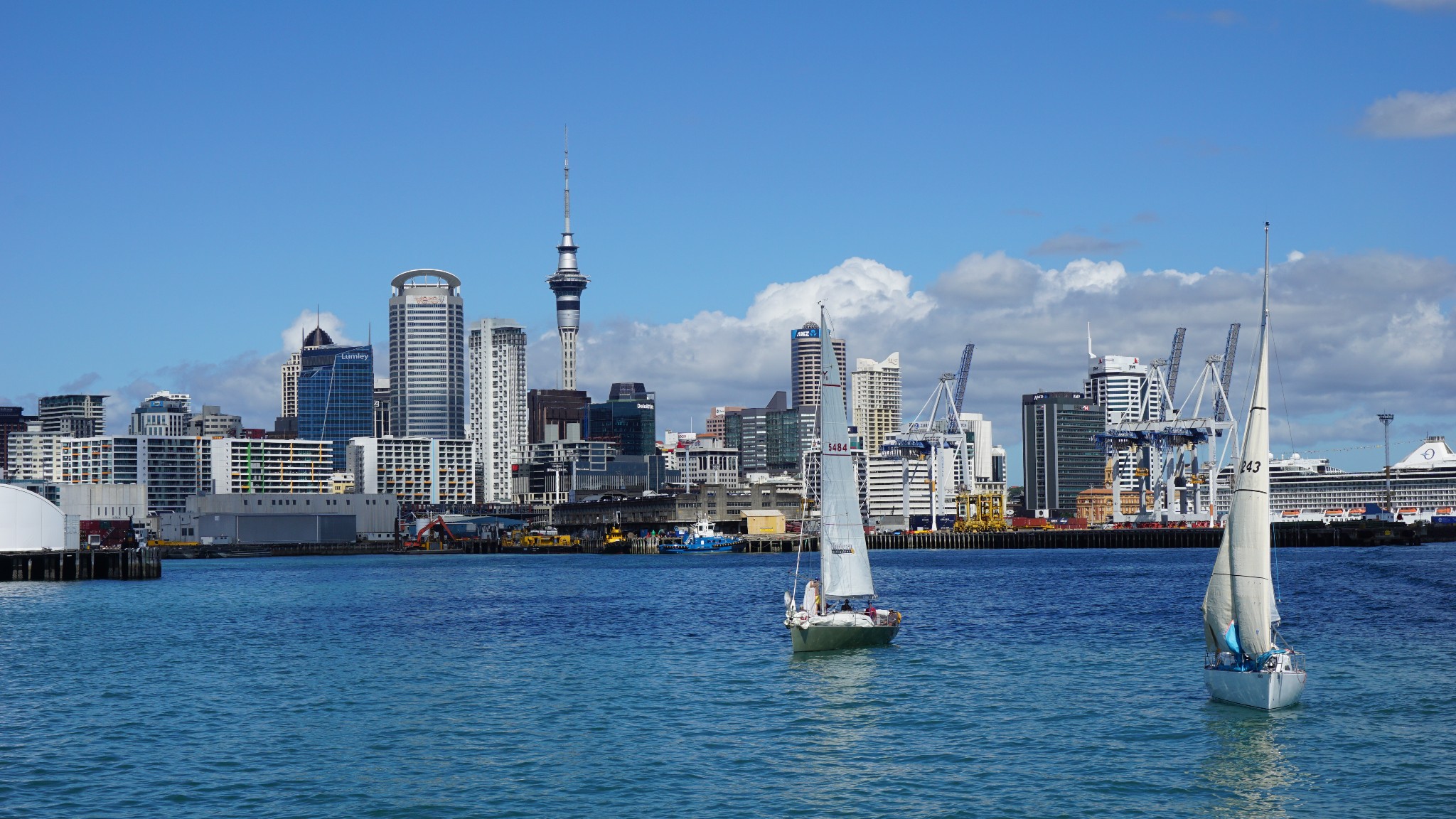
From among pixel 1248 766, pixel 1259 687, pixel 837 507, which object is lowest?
pixel 1248 766

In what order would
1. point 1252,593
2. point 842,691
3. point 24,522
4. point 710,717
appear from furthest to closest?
point 24,522 → point 842,691 → point 710,717 → point 1252,593

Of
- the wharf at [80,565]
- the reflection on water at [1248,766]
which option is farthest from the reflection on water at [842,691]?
the wharf at [80,565]

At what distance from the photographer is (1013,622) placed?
68.9m

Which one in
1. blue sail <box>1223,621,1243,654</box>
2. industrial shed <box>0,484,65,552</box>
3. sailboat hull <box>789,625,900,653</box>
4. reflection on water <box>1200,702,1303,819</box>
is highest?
industrial shed <box>0,484,65,552</box>

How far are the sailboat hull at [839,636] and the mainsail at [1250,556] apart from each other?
1777cm

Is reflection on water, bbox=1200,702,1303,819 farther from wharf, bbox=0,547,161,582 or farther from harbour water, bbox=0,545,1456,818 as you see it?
wharf, bbox=0,547,161,582

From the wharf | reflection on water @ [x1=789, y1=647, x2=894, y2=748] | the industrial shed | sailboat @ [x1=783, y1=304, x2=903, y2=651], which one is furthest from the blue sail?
the industrial shed

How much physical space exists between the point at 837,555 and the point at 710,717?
14.6 metres

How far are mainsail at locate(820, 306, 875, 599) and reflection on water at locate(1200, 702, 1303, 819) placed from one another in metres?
17.2

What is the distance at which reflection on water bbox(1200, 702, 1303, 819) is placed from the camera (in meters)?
30.1

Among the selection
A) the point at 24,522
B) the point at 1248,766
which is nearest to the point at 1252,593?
the point at 1248,766

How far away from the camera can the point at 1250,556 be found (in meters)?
37.1

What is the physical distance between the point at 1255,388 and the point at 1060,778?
12.2 metres

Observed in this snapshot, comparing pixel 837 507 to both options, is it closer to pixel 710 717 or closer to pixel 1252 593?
pixel 710 717
